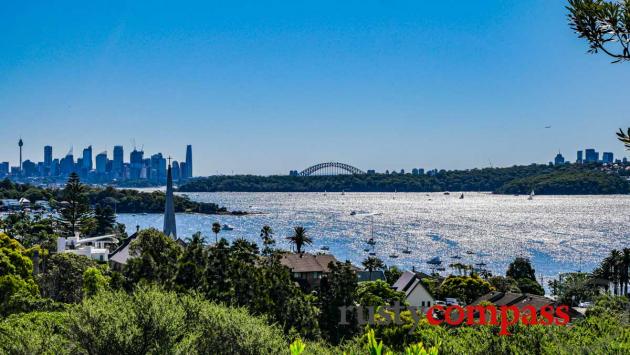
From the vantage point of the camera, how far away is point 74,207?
63656 mm

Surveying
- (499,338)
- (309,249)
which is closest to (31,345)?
(499,338)

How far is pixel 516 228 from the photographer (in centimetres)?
11544

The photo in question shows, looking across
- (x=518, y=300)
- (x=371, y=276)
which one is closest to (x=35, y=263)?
(x=371, y=276)

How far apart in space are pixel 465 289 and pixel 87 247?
30.2 meters

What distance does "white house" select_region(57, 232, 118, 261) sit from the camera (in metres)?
47.3

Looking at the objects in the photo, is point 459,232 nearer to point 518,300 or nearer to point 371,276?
point 371,276

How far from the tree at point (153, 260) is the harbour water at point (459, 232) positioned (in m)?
48.0

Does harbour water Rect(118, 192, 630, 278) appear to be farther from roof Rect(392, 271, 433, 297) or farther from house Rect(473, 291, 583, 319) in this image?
roof Rect(392, 271, 433, 297)

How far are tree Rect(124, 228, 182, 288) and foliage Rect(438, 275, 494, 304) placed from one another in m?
23.9

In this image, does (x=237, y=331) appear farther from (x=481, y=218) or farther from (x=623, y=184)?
(x=623, y=184)

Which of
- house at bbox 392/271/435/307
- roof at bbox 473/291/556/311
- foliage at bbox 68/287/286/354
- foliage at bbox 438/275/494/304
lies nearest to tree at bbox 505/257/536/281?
foliage at bbox 438/275/494/304

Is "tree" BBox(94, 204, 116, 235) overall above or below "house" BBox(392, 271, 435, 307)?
above

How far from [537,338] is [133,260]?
1669 centimetres

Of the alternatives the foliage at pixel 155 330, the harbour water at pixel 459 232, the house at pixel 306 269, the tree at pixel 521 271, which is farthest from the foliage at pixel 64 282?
the harbour water at pixel 459 232
